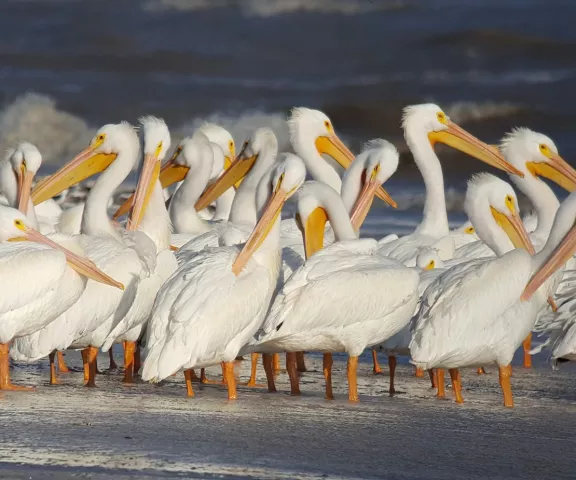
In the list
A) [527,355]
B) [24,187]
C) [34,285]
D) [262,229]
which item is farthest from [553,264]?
[24,187]

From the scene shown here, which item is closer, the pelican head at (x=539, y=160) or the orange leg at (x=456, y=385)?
the orange leg at (x=456, y=385)

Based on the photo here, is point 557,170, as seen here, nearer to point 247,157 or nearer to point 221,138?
point 247,157

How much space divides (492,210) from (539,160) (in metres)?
2.50

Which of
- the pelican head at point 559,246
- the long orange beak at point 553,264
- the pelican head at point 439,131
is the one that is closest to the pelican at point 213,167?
the pelican head at point 439,131

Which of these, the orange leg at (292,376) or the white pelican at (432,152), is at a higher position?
the white pelican at (432,152)

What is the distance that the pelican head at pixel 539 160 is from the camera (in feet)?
33.1

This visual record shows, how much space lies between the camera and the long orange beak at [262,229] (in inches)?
257

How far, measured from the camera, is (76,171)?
9.09 metres

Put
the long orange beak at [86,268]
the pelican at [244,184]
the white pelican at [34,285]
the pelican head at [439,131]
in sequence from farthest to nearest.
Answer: the pelican head at [439,131], the pelican at [244,184], the long orange beak at [86,268], the white pelican at [34,285]

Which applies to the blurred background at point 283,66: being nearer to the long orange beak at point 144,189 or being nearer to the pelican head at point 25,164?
the long orange beak at point 144,189

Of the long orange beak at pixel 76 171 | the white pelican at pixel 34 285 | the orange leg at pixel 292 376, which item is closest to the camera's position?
the white pelican at pixel 34 285

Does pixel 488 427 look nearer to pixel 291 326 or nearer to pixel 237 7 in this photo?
pixel 291 326

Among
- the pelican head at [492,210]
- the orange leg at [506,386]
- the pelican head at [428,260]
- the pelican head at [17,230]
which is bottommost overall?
the orange leg at [506,386]

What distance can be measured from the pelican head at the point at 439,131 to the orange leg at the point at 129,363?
341cm
